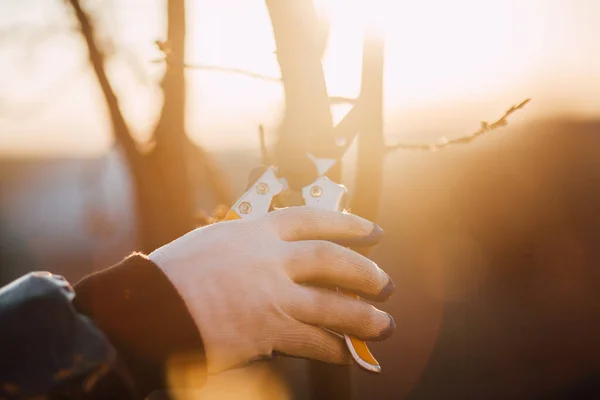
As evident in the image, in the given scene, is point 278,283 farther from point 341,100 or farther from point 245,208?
point 341,100

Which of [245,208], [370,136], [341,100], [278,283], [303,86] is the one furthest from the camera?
[370,136]

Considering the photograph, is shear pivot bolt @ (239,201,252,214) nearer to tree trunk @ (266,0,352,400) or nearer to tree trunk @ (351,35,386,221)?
tree trunk @ (266,0,352,400)

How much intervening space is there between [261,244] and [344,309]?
1.07 feet

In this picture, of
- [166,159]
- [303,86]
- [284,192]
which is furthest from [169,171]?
[284,192]

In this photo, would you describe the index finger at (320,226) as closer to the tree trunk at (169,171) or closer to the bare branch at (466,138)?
the bare branch at (466,138)

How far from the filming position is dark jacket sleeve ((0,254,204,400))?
0.99 m

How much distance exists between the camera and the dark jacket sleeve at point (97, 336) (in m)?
0.99

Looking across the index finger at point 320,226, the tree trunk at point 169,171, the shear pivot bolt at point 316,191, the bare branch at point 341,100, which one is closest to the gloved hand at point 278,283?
the index finger at point 320,226

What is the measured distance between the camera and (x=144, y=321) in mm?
1132

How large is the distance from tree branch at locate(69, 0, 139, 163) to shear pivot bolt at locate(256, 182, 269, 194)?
1698 millimetres

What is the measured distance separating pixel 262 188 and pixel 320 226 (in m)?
0.25

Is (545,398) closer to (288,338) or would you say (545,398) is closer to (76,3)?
(288,338)

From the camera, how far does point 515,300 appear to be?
9094 mm

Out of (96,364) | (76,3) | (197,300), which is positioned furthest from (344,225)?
(76,3)
